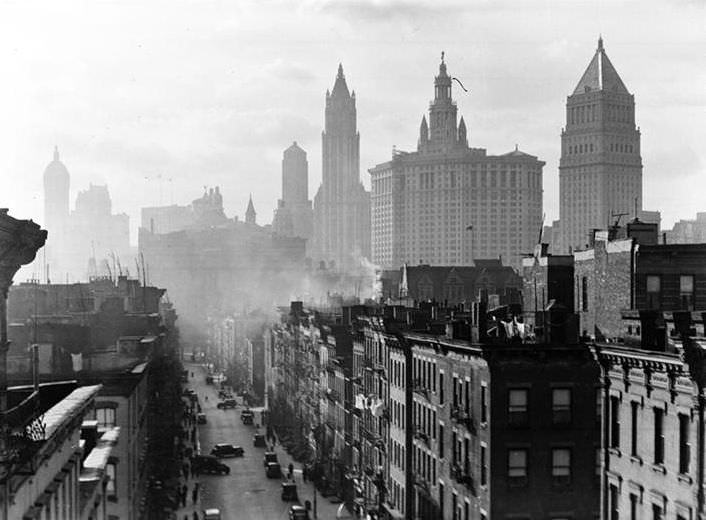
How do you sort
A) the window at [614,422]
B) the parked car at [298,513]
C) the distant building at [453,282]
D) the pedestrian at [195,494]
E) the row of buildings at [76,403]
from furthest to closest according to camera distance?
the distant building at [453,282], the pedestrian at [195,494], the parked car at [298,513], the window at [614,422], the row of buildings at [76,403]

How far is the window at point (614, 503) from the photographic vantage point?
35.1 m

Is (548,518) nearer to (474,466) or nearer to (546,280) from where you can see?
(474,466)

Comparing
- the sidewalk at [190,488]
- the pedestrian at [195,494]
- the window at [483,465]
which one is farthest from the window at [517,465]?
the pedestrian at [195,494]

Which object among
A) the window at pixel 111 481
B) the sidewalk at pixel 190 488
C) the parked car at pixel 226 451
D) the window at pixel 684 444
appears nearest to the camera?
the window at pixel 684 444

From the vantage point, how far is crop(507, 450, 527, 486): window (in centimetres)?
4125

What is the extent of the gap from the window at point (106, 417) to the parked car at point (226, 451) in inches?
1893

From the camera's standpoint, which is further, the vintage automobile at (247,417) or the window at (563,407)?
the vintage automobile at (247,417)

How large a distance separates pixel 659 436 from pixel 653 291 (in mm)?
14567

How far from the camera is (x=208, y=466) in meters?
87.1

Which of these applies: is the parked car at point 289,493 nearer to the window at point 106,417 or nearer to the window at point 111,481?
the window at point 106,417

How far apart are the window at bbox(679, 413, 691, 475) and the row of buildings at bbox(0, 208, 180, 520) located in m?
16.5

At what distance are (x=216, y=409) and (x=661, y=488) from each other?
109 metres

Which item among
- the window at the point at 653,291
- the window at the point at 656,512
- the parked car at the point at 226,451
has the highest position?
the window at the point at 653,291

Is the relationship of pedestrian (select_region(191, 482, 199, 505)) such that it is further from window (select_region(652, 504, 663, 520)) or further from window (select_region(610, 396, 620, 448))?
window (select_region(652, 504, 663, 520))
